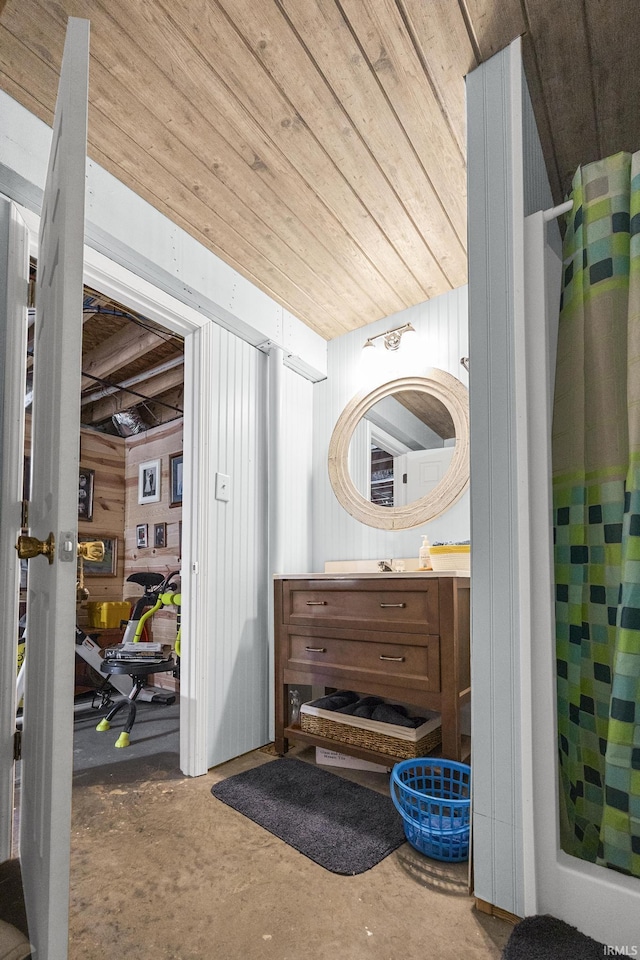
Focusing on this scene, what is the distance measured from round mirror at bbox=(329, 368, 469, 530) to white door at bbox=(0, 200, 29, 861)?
1750 mm

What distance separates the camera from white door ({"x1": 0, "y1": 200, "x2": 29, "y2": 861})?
1634 mm

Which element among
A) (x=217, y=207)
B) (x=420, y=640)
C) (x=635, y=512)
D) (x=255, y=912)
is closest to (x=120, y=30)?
(x=217, y=207)

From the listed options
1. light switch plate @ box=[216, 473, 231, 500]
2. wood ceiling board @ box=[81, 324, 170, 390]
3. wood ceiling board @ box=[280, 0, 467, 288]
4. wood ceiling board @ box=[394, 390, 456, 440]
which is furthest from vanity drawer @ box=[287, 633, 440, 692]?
wood ceiling board @ box=[81, 324, 170, 390]

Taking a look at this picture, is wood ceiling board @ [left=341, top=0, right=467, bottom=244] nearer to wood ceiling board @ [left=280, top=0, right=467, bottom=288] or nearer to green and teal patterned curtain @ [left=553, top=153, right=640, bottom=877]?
wood ceiling board @ [left=280, top=0, right=467, bottom=288]

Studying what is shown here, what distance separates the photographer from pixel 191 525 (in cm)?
248

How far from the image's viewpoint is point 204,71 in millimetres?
1648

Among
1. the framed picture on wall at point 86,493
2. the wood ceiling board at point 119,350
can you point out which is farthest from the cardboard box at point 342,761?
the framed picture on wall at point 86,493

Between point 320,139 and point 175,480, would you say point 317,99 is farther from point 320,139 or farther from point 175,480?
point 175,480

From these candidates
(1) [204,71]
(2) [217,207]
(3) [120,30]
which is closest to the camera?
(3) [120,30]

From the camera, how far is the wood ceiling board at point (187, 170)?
1.64 metres

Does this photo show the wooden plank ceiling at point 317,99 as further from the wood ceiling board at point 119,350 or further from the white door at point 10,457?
the wood ceiling board at point 119,350

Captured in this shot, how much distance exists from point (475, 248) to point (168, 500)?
12.0ft

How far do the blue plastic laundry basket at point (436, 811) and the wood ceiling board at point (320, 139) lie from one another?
7.19 ft

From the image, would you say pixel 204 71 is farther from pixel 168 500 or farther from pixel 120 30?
pixel 168 500
